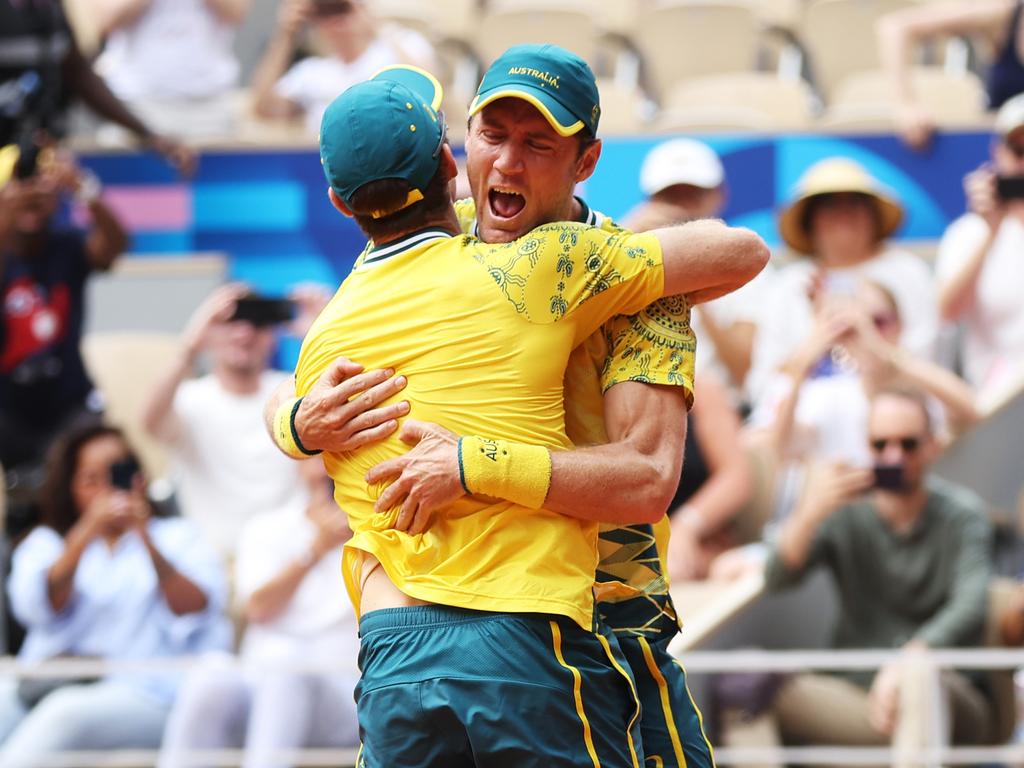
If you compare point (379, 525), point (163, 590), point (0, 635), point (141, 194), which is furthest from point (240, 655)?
point (379, 525)

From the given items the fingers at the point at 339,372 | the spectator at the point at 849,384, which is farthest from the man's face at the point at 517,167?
the spectator at the point at 849,384

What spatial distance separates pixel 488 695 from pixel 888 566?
318 cm

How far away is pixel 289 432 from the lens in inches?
115

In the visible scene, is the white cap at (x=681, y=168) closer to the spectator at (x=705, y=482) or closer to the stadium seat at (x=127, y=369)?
the spectator at (x=705, y=482)

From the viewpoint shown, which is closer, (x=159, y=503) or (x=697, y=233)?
(x=697, y=233)

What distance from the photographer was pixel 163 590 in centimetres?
572

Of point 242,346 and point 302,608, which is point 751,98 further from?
point 302,608

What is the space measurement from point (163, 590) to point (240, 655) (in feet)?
1.49

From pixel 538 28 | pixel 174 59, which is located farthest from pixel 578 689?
pixel 538 28

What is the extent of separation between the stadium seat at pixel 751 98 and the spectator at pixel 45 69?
102 inches

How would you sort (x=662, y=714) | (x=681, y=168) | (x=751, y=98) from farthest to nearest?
(x=751, y=98), (x=681, y=168), (x=662, y=714)

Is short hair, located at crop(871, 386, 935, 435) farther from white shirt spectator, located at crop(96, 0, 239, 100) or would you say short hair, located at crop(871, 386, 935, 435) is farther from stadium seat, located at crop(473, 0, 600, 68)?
white shirt spectator, located at crop(96, 0, 239, 100)

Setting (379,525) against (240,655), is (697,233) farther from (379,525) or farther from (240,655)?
(240,655)

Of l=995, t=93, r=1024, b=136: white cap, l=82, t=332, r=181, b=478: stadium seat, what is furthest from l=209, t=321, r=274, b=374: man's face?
l=995, t=93, r=1024, b=136: white cap
